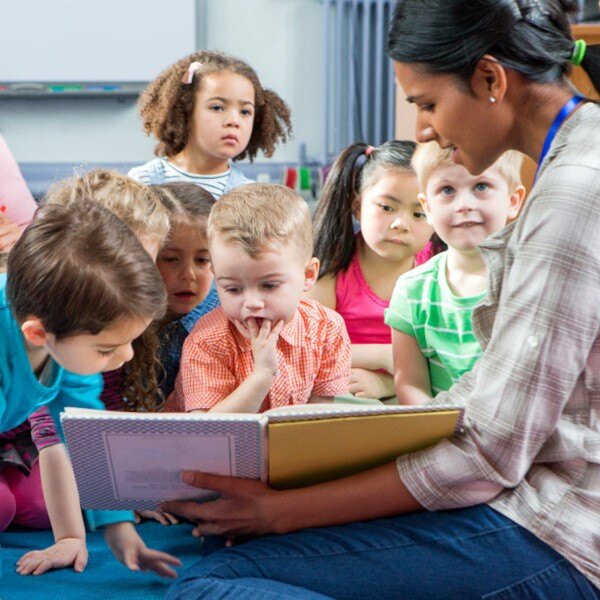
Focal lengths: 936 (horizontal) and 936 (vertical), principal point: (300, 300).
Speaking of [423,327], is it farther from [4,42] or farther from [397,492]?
[4,42]

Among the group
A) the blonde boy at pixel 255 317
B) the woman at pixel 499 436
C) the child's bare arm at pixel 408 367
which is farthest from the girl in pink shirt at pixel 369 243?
the woman at pixel 499 436

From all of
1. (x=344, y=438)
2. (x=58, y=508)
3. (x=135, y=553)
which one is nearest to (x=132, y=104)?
(x=58, y=508)

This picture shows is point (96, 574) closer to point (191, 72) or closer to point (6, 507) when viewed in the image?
point (6, 507)

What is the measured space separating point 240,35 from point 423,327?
3.24 metres

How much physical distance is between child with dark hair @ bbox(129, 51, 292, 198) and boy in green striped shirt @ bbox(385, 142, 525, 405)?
914 mm

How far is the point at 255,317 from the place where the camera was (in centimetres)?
165

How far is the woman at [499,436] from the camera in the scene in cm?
107

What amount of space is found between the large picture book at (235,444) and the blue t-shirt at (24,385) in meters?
0.27

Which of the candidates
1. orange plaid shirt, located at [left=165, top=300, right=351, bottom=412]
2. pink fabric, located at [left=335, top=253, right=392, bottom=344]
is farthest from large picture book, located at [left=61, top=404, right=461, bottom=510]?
pink fabric, located at [left=335, top=253, right=392, bottom=344]

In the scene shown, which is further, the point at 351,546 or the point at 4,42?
the point at 4,42

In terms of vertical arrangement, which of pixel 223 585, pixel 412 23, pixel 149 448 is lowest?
pixel 223 585

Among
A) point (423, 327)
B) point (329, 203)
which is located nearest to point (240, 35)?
point (329, 203)

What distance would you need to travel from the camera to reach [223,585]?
3.70 ft

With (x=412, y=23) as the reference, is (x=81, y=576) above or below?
below
